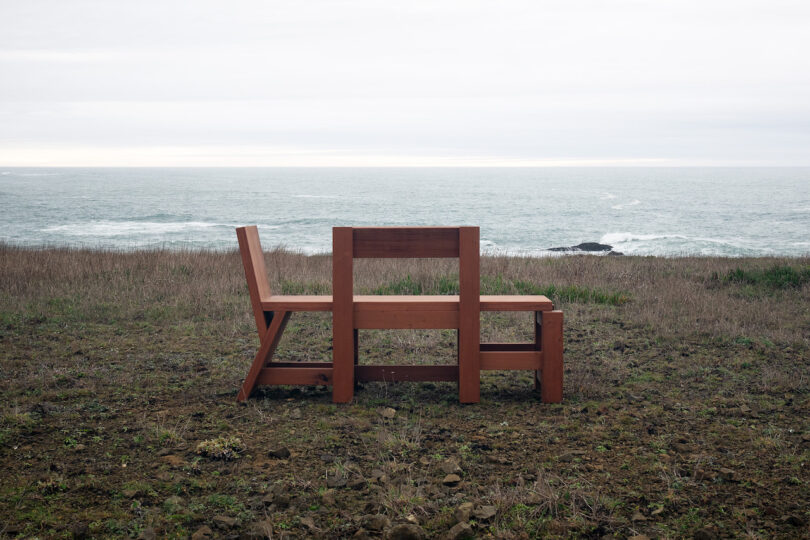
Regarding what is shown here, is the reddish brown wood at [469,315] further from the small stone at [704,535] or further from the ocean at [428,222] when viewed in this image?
the ocean at [428,222]

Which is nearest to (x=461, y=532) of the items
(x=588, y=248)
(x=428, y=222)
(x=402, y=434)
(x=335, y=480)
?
(x=335, y=480)

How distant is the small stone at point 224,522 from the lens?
9.23 ft

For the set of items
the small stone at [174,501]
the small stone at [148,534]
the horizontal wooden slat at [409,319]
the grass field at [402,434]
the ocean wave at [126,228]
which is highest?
the horizontal wooden slat at [409,319]

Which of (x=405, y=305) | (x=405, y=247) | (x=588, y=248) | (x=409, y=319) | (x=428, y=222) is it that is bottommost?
(x=588, y=248)

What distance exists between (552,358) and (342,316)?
1.62 metres

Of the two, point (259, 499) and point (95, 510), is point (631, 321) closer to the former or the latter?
point (259, 499)

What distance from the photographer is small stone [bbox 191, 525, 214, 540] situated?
107 inches

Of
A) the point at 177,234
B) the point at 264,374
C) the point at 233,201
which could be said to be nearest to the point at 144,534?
the point at 264,374

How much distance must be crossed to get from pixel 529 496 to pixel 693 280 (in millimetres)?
8841

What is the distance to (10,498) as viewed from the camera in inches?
120

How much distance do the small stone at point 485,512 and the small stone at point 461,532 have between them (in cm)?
15

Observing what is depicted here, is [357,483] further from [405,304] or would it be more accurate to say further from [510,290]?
[510,290]

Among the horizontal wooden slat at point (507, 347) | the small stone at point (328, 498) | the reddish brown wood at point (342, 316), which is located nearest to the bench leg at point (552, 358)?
the horizontal wooden slat at point (507, 347)

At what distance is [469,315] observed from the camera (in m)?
4.67
